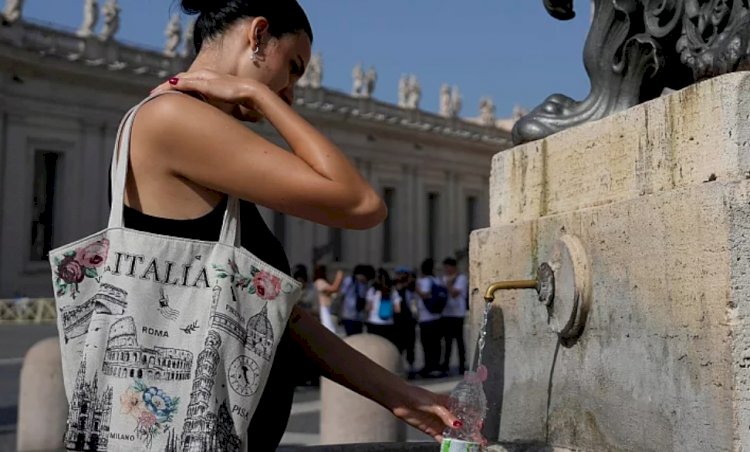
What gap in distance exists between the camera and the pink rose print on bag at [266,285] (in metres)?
1.59

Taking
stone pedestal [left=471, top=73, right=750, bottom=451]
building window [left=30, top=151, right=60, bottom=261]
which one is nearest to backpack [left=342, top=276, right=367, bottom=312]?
stone pedestal [left=471, top=73, right=750, bottom=451]

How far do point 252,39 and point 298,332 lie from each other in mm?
614

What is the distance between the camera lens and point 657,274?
2217mm

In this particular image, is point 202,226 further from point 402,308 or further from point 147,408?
point 402,308

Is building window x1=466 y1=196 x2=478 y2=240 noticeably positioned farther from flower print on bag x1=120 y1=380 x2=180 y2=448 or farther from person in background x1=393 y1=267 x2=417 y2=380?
flower print on bag x1=120 y1=380 x2=180 y2=448

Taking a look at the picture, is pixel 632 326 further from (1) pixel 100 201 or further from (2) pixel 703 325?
(1) pixel 100 201

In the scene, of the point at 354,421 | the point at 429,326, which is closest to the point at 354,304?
the point at 429,326

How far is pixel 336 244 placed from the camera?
37438 mm

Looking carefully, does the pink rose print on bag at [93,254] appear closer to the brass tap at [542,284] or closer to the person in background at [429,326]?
the brass tap at [542,284]

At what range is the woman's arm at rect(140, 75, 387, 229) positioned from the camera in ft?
5.07

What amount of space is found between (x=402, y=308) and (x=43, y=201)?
19.6 m

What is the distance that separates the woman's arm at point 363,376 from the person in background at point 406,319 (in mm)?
9860

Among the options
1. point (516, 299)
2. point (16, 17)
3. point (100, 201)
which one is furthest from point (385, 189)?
point (516, 299)

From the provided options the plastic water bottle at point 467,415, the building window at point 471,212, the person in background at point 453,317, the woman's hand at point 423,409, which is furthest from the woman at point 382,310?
the building window at point 471,212
